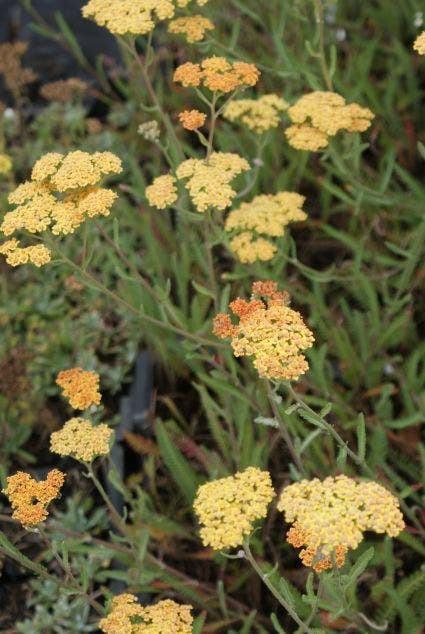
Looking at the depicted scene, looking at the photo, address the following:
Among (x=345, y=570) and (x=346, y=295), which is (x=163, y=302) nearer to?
(x=345, y=570)

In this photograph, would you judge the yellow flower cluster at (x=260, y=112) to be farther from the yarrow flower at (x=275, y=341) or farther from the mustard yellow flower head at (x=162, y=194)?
the yarrow flower at (x=275, y=341)

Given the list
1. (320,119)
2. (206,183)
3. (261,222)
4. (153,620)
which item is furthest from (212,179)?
(153,620)

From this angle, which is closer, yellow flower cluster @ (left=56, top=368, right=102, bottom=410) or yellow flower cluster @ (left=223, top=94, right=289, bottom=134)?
yellow flower cluster @ (left=56, top=368, right=102, bottom=410)

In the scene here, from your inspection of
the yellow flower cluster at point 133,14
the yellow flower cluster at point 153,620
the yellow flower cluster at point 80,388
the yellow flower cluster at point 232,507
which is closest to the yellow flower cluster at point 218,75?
the yellow flower cluster at point 133,14

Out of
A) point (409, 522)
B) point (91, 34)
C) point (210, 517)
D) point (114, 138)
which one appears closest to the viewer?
point (210, 517)

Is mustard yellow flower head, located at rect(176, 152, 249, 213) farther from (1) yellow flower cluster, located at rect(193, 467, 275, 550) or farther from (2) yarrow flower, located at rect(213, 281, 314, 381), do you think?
(1) yellow flower cluster, located at rect(193, 467, 275, 550)

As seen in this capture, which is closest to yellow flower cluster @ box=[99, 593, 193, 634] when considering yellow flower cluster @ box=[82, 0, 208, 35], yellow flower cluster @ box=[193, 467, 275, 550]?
yellow flower cluster @ box=[193, 467, 275, 550]

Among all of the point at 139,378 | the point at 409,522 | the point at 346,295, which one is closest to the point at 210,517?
the point at 409,522
